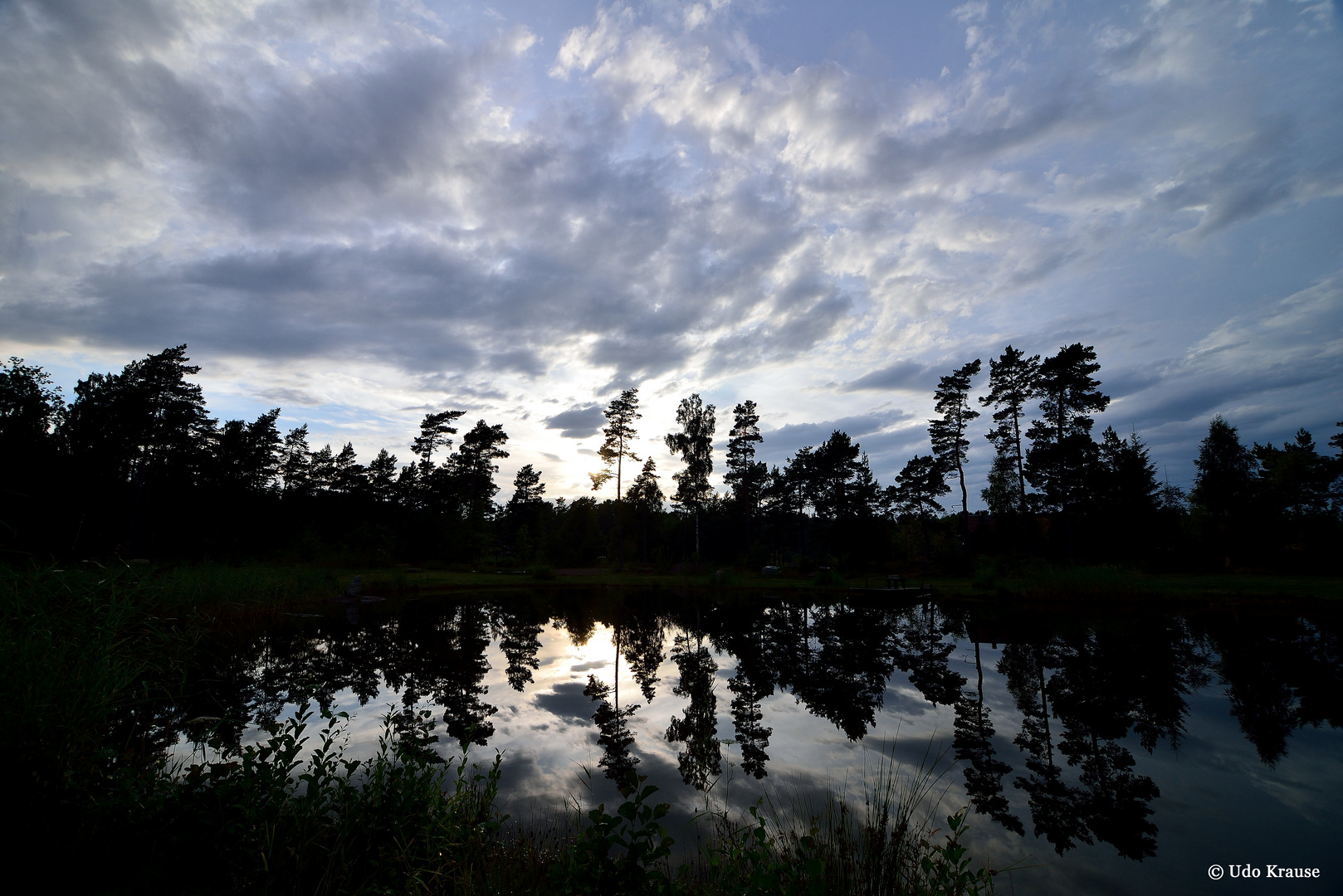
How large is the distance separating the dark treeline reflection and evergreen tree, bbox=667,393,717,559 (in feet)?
77.0

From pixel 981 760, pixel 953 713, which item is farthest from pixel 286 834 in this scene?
pixel 953 713

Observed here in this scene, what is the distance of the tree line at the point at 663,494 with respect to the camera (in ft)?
106

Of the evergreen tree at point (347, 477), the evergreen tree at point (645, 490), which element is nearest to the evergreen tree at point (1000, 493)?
the evergreen tree at point (645, 490)

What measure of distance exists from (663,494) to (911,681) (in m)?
42.3

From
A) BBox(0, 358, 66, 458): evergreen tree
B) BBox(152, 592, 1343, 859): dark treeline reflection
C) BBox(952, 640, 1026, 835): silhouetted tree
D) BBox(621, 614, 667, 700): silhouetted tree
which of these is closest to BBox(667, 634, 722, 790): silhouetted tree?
BBox(152, 592, 1343, 859): dark treeline reflection

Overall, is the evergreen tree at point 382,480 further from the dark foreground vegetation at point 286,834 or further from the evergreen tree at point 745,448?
the dark foreground vegetation at point 286,834

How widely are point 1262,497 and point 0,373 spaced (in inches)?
3240

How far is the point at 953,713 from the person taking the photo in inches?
372

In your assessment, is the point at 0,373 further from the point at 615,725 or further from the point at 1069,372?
the point at 1069,372

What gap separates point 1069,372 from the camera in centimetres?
3228

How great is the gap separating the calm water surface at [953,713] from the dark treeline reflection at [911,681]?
6cm

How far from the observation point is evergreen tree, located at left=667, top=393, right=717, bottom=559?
4384 centimetres

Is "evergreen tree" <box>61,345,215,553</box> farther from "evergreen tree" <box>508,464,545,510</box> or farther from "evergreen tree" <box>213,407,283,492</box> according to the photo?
"evergreen tree" <box>508,464,545,510</box>

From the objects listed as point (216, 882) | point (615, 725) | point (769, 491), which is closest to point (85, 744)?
point (216, 882)
